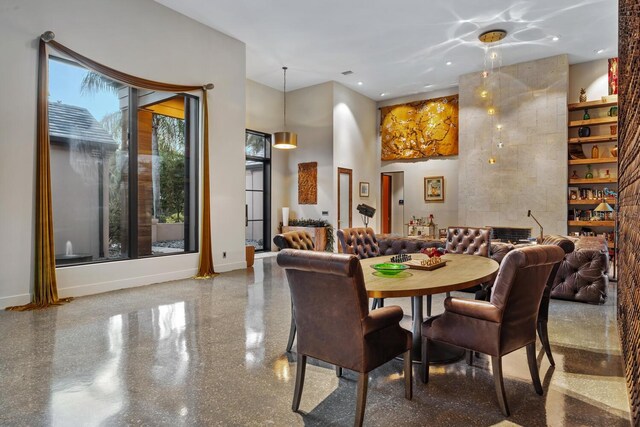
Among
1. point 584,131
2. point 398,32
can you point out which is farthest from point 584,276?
point 398,32

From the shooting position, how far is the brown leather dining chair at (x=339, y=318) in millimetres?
1925

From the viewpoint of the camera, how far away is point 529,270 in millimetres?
2230

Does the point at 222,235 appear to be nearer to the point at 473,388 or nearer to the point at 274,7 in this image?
the point at 274,7

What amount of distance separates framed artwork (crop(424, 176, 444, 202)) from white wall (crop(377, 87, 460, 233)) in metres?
0.10

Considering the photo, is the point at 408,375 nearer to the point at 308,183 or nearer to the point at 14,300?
the point at 14,300

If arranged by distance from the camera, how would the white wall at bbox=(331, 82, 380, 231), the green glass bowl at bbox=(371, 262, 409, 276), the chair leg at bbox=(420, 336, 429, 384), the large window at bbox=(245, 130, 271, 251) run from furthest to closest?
the large window at bbox=(245, 130, 271, 251) < the white wall at bbox=(331, 82, 380, 231) < the green glass bowl at bbox=(371, 262, 409, 276) < the chair leg at bbox=(420, 336, 429, 384)

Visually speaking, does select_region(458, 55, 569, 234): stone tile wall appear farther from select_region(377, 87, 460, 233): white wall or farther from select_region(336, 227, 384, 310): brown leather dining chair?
select_region(336, 227, 384, 310): brown leather dining chair

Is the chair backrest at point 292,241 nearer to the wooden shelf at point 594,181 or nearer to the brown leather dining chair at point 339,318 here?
the brown leather dining chair at point 339,318

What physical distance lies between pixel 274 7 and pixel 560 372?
20.6 feet

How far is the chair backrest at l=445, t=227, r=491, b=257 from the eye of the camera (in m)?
4.75

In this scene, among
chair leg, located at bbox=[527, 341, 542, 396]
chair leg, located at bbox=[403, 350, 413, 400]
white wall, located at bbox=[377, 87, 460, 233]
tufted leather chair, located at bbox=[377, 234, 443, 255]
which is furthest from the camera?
white wall, located at bbox=[377, 87, 460, 233]

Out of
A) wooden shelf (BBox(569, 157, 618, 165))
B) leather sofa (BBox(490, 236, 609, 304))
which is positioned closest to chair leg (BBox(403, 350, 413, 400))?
leather sofa (BBox(490, 236, 609, 304))

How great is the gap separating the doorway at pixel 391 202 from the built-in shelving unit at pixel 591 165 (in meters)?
4.82

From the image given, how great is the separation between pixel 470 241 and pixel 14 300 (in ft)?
18.5
